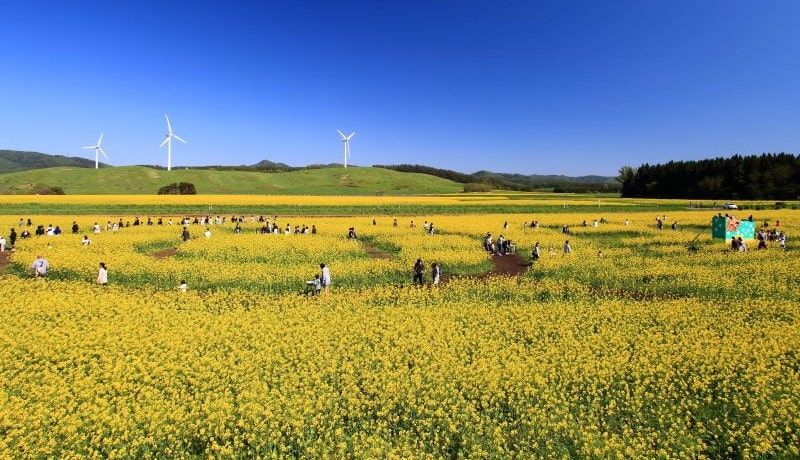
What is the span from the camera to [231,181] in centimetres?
16088

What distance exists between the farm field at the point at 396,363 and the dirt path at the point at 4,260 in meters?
1.90

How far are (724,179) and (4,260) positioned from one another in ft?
458

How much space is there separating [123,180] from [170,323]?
14903 centimetres

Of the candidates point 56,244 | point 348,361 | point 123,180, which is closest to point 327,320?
point 348,361

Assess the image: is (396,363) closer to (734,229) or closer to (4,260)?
(4,260)

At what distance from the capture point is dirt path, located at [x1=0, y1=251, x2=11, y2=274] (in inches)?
1165

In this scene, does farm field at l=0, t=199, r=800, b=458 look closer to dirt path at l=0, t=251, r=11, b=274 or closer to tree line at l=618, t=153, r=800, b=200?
dirt path at l=0, t=251, r=11, b=274

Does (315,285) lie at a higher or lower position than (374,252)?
lower

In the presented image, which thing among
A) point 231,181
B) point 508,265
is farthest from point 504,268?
point 231,181

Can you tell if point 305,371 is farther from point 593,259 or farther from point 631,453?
point 593,259

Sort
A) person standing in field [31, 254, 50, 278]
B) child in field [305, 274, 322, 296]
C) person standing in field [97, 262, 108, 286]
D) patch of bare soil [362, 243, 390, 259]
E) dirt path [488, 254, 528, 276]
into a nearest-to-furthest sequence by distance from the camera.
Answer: child in field [305, 274, 322, 296], person standing in field [97, 262, 108, 286], person standing in field [31, 254, 50, 278], dirt path [488, 254, 528, 276], patch of bare soil [362, 243, 390, 259]

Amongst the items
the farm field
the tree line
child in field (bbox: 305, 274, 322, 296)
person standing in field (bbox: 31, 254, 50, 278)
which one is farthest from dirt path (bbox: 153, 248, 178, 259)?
the tree line

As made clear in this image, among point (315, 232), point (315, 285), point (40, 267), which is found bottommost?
point (315, 285)

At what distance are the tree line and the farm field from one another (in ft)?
353
